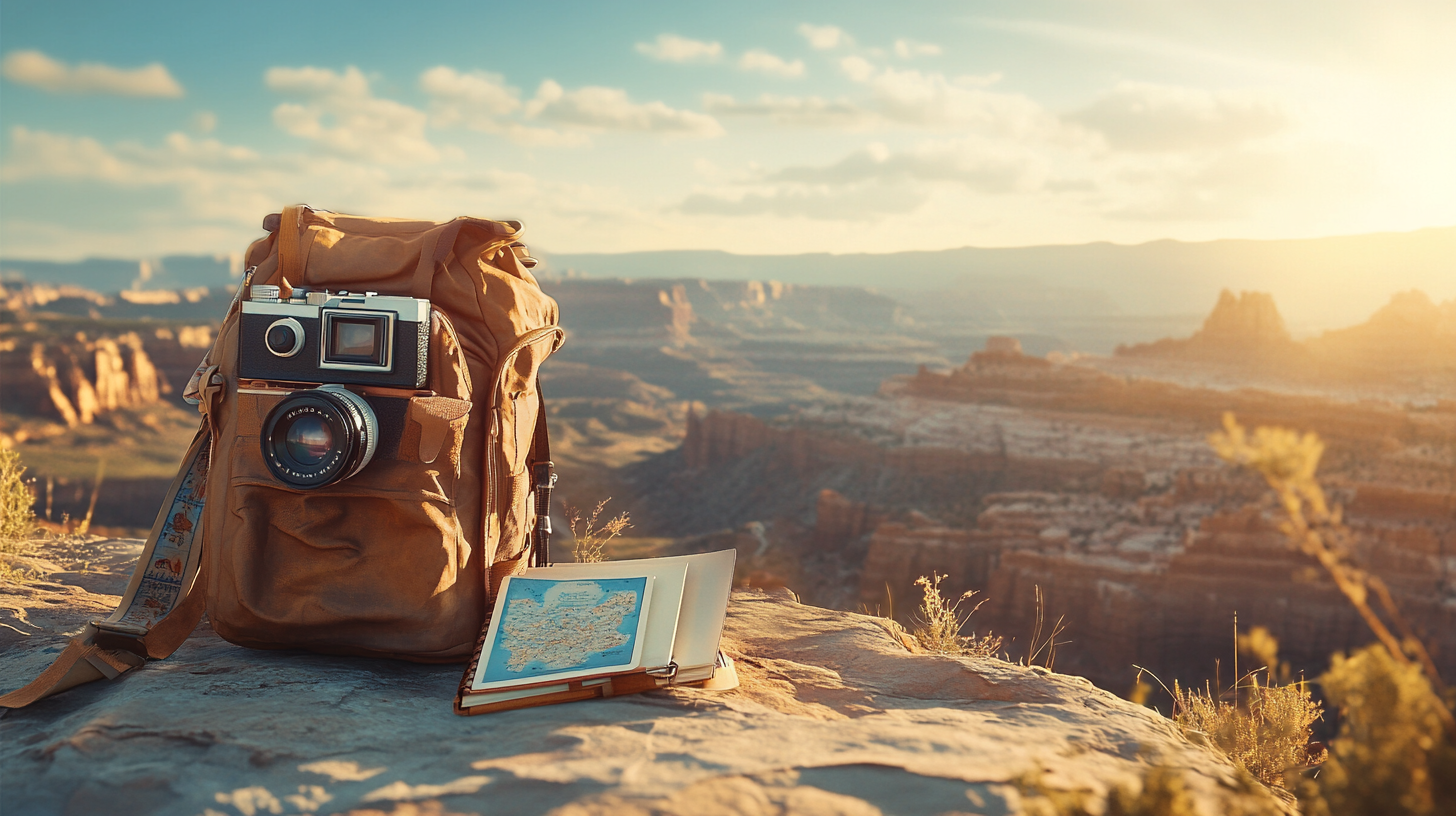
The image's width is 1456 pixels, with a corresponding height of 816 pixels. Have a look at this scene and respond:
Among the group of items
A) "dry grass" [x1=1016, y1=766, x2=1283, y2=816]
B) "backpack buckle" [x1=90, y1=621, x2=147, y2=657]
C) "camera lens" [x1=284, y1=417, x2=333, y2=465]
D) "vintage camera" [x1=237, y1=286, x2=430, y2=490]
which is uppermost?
"vintage camera" [x1=237, y1=286, x2=430, y2=490]

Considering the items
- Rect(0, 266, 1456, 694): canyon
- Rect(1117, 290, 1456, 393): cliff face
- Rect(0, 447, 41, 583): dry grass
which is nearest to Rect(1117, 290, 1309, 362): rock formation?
Rect(1117, 290, 1456, 393): cliff face

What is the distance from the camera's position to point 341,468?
241cm

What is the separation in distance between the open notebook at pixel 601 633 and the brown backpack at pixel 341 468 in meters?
0.27

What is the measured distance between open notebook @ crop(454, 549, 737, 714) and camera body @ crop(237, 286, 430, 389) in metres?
0.79

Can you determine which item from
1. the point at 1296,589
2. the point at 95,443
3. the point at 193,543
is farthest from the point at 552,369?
the point at 193,543

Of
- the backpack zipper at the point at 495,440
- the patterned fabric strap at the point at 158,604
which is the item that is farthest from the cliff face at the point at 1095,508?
the patterned fabric strap at the point at 158,604

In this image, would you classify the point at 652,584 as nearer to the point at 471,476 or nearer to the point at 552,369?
the point at 471,476

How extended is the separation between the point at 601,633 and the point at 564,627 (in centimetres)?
12

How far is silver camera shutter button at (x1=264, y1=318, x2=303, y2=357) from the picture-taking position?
2561 mm

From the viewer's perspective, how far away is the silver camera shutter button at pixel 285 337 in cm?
256

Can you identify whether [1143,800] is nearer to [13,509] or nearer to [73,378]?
[13,509]

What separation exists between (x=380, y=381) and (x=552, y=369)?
9390 centimetres

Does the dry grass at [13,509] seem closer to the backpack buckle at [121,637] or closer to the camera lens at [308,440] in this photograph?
the backpack buckle at [121,637]

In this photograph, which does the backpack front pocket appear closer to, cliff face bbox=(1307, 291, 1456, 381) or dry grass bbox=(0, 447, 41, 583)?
dry grass bbox=(0, 447, 41, 583)
